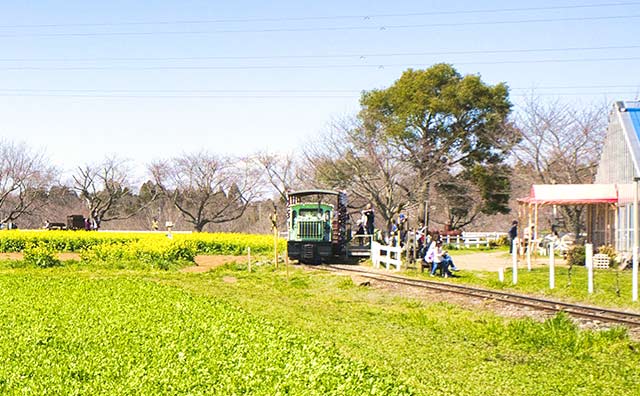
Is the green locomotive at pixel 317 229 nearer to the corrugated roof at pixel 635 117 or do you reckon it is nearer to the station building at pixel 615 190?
the station building at pixel 615 190

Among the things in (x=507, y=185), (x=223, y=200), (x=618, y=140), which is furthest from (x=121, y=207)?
(x=618, y=140)

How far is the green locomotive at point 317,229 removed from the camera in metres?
28.4

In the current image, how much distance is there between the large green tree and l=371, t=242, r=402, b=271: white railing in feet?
50.8

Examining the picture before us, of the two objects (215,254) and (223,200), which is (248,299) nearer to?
(215,254)

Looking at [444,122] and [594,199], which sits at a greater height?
[444,122]

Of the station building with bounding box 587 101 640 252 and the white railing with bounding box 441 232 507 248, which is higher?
the station building with bounding box 587 101 640 252

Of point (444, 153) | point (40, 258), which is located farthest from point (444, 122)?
point (40, 258)

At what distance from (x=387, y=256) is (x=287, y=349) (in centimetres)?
1677

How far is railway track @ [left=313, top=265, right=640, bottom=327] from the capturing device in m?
13.6

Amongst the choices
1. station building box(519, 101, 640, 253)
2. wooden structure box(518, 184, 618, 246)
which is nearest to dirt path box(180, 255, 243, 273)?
wooden structure box(518, 184, 618, 246)

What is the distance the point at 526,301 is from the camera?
16.3 metres

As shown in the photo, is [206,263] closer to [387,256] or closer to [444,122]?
[387,256]

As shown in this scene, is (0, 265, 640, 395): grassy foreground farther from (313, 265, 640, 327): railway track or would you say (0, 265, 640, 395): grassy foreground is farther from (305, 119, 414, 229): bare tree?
(305, 119, 414, 229): bare tree

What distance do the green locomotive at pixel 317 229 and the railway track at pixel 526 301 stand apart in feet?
17.0
